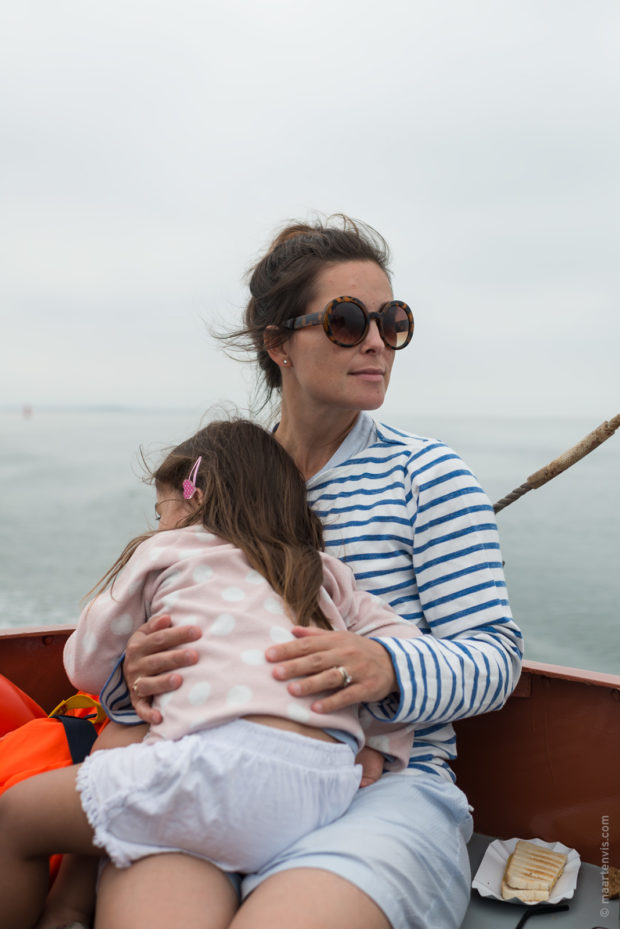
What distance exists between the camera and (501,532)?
43.2ft

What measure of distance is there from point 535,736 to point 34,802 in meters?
0.98

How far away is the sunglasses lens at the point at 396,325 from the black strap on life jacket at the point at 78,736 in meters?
0.91

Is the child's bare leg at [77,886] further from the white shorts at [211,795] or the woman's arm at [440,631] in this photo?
the woman's arm at [440,631]

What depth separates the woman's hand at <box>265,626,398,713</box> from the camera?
3.70 feet

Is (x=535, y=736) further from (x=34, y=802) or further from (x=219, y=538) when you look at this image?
(x=34, y=802)

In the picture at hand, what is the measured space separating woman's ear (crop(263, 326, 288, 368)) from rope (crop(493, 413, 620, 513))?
1.79 ft

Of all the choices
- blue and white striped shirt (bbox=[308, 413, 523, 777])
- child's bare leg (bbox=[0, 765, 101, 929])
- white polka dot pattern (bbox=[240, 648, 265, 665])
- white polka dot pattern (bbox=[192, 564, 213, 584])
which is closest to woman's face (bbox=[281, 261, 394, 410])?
blue and white striped shirt (bbox=[308, 413, 523, 777])

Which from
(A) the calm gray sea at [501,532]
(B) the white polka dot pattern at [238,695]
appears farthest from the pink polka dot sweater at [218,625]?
(A) the calm gray sea at [501,532]

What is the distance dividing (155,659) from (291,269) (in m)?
0.89

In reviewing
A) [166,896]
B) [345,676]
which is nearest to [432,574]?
[345,676]

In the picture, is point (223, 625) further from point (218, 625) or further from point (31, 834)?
point (31, 834)

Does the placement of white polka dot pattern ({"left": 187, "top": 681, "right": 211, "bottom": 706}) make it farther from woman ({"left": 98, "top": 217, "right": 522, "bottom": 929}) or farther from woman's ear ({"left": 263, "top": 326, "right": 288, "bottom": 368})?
woman's ear ({"left": 263, "top": 326, "right": 288, "bottom": 368})

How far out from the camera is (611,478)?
16.8 metres

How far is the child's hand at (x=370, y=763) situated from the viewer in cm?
131
